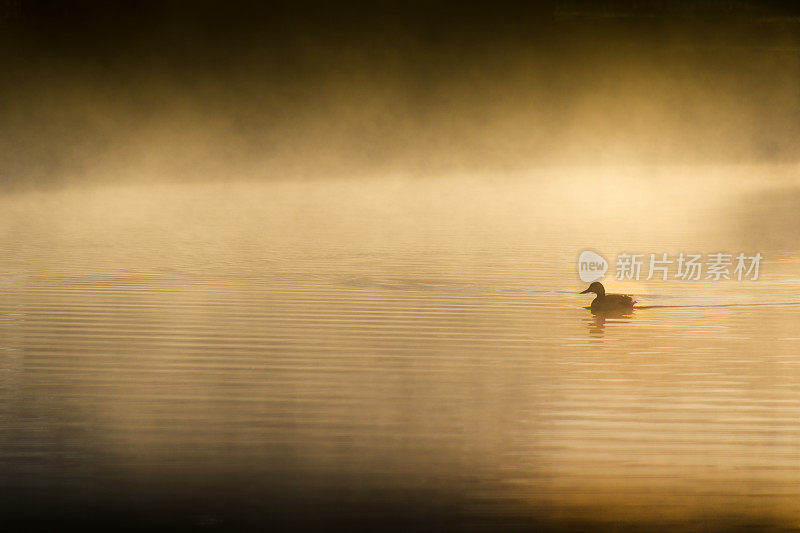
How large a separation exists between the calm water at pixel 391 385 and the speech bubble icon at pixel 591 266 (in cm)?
21

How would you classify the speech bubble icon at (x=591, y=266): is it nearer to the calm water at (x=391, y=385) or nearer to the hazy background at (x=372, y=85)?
the calm water at (x=391, y=385)

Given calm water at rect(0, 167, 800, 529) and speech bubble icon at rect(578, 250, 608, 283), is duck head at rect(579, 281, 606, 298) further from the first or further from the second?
speech bubble icon at rect(578, 250, 608, 283)

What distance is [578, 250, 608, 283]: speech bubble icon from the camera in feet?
43.1

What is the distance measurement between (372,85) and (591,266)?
2551cm

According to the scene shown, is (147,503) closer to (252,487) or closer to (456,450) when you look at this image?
(252,487)

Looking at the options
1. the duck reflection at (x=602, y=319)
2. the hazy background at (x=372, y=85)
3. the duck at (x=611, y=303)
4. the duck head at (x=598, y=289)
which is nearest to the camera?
the duck reflection at (x=602, y=319)

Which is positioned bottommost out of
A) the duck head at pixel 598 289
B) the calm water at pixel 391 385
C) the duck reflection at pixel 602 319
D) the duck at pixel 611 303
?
the calm water at pixel 391 385

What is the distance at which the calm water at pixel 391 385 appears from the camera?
17.7 feet

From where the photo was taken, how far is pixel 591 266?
46.4 ft

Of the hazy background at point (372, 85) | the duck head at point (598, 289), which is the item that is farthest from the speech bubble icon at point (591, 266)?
the hazy background at point (372, 85)

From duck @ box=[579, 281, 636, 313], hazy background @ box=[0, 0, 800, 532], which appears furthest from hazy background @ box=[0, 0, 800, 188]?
duck @ box=[579, 281, 636, 313]

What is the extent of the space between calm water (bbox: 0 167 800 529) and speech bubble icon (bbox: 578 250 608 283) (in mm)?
213

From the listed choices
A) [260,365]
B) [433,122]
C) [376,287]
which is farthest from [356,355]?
[433,122]

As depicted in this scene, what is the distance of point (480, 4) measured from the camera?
117 feet
